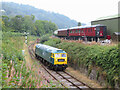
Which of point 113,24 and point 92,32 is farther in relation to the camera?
point 113,24

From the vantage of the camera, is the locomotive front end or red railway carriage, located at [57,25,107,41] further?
red railway carriage, located at [57,25,107,41]

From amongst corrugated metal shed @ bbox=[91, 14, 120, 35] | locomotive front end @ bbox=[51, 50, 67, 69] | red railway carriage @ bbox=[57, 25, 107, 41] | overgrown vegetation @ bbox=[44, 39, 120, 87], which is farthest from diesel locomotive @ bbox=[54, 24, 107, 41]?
locomotive front end @ bbox=[51, 50, 67, 69]

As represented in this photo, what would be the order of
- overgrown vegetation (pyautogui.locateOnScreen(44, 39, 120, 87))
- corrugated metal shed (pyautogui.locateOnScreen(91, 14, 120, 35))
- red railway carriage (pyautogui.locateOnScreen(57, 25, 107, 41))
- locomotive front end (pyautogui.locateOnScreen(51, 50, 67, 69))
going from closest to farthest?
1. overgrown vegetation (pyautogui.locateOnScreen(44, 39, 120, 87))
2. locomotive front end (pyautogui.locateOnScreen(51, 50, 67, 69))
3. red railway carriage (pyautogui.locateOnScreen(57, 25, 107, 41))
4. corrugated metal shed (pyautogui.locateOnScreen(91, 14, 120, 35))

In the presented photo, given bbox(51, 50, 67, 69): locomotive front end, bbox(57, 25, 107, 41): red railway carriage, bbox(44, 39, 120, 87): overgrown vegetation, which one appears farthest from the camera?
bbox(57, 25, 107, 41): red railway carriage

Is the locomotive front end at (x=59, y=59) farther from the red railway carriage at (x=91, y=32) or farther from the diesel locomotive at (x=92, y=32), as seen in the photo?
the red railway carriage at (x=91, y=32)

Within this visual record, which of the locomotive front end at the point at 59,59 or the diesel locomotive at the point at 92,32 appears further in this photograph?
the diesel locomotive at the point at 92,32

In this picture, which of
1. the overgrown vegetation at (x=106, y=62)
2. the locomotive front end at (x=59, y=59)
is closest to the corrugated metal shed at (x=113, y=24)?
the overgrown vegetation at (x=106, y=62)

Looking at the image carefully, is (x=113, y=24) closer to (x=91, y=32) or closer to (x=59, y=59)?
(x=91, y=32)

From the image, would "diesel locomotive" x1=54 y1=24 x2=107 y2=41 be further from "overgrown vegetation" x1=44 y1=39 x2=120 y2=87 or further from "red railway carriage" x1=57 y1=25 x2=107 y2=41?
"overgrown vegetation" x1=44 y1=39 x2=120 y2=87

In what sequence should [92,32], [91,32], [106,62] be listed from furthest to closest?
[91,32]
[92,32]
[106,62]

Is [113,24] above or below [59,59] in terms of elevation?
above

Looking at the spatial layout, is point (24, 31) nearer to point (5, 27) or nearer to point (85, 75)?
point (5, 27)

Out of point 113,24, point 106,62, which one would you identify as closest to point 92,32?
point 113,24

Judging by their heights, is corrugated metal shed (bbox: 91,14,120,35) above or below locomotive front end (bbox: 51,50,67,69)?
above
